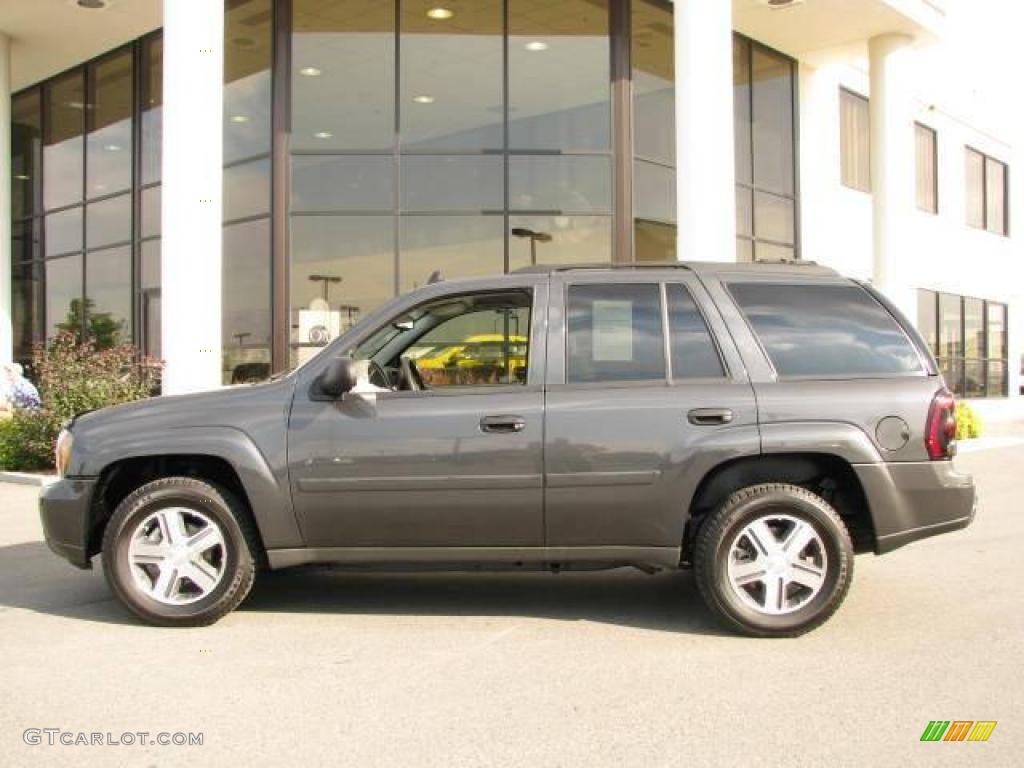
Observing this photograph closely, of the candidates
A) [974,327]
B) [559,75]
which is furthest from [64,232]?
[974,327]

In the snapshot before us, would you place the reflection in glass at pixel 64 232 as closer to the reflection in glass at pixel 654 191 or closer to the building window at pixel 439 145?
the building window at pixel 439 145

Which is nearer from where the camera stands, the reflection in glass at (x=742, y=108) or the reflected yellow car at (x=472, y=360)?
the reflected yellow car at (x=472, y=360)

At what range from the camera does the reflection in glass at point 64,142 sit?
63.5ft

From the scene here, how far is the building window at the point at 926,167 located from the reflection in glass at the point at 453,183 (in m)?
12.8

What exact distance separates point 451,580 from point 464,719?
2.47 m

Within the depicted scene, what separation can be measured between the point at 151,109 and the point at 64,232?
3.63 metres

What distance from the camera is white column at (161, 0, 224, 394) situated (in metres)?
13.3

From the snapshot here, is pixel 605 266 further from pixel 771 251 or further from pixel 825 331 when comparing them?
pixel 771 251

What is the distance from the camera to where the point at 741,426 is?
4863 millimetres

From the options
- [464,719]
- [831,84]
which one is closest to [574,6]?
[831,84]

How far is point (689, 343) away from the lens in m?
5.08

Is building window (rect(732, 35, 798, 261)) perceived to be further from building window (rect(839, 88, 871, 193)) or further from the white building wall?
building window (rect(839, 88, 871, 193))

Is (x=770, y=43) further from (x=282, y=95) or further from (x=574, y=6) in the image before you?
(x=282, y=95)

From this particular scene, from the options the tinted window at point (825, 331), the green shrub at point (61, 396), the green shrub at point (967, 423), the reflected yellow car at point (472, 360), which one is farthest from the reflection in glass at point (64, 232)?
the tinted window at point (825, 331)
